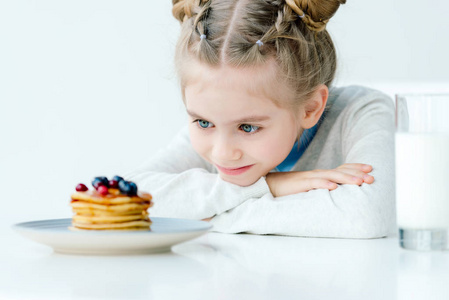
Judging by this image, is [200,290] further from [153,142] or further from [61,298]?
[153,142]

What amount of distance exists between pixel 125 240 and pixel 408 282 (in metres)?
0.38

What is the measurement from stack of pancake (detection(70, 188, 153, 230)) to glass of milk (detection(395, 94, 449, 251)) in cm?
39

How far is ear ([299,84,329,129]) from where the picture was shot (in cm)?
167

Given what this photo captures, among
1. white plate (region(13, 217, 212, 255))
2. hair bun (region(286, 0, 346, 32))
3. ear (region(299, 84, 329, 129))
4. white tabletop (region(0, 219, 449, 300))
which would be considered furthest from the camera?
ear (region(299, 84, 329, 129))

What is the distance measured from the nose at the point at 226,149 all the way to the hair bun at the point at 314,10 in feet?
1.08

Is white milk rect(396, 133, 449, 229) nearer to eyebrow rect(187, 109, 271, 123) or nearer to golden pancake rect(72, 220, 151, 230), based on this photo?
golden pancake rect(72, 220, 151, 230)

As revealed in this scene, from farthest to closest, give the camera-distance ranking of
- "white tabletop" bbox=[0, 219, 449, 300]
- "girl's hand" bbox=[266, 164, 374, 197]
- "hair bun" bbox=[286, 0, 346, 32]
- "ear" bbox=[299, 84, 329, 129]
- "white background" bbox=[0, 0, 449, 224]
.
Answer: "white background" bbox=[0, 0, 449, 224]
"ear" bbox=[299, 84, 329, 129]
"hair bun" bbox=[286, 0, 346, 32]
"girl's hand" bbox=[266, 164, 374, 197]
"white tabletop" bbox=[0, 219, 449, 300]

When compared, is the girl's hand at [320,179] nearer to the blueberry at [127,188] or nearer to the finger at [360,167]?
the finger at [360,167]

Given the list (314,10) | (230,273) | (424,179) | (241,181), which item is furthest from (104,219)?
(314,10)

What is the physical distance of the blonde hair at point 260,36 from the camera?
4.98 ft

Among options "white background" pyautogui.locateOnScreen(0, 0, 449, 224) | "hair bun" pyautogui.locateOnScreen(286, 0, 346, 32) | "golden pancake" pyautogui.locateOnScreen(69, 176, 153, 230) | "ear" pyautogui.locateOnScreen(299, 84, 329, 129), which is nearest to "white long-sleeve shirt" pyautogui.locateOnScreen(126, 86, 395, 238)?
"ear" pyautogui.locateOnScreen(299, 84, 329, 129)

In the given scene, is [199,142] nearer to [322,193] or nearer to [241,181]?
[241,181]

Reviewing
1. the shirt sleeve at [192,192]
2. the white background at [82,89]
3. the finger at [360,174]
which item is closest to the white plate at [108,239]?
the shirt sleeve at [192,192]

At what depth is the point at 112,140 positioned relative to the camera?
3.75 m
